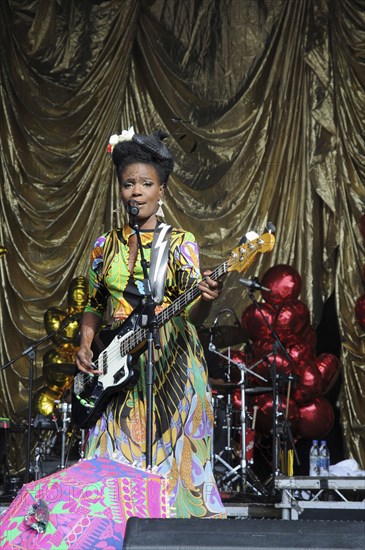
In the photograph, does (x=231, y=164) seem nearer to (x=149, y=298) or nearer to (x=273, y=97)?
(x=273, y=97)

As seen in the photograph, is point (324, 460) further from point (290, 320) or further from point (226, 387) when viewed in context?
point (290, 320)

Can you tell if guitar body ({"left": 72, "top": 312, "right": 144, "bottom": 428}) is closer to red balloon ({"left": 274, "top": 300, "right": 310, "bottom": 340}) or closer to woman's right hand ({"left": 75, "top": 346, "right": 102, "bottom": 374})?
woman's right hand ({"left": 75, "top": 346, "right": 102, "bottom": 374})

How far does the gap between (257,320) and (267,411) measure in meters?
0.77

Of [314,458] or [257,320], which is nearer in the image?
[314,458]

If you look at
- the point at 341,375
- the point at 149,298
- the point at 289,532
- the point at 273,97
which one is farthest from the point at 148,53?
the point at 289,532

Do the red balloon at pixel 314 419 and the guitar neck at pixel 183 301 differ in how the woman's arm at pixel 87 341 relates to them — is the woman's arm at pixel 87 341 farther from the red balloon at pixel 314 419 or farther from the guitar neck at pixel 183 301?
the red balloon at pixel 314 419

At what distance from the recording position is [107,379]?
3.36 m

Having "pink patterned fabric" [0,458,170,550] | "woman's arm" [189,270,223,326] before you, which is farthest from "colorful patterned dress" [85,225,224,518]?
"pink patterned fabric" [0,458,170,550]

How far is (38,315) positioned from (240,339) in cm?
208

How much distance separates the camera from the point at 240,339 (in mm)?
8508

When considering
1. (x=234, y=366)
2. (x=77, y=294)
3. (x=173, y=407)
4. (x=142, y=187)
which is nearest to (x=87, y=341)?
(x=173, y=407)

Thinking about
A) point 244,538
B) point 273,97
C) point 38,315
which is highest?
point 273,97

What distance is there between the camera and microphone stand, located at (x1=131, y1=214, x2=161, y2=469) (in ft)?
10.2

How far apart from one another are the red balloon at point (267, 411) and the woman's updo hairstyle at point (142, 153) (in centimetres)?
464
